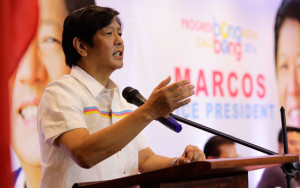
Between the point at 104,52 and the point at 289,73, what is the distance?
9.51 feet

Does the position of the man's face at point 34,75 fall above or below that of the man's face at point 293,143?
above

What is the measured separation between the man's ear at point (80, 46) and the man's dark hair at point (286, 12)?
9.37 ft

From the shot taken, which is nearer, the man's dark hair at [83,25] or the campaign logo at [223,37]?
the man's dark hair at [83,25]

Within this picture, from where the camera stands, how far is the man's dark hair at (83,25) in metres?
1.90

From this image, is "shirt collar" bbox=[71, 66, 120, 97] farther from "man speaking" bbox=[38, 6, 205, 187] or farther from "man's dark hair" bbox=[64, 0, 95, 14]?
"man's dark hair" bbox=[64, 0, 95, 14]

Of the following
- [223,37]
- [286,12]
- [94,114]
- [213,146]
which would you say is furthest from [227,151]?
[94,114]

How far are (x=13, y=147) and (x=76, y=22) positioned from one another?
1.10 meters

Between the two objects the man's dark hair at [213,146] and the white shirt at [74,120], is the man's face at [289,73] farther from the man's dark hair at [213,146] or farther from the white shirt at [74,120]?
the white shirt at [74,120]

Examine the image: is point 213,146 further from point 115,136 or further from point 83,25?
point 115,136

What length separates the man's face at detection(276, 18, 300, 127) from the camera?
425 centimetres

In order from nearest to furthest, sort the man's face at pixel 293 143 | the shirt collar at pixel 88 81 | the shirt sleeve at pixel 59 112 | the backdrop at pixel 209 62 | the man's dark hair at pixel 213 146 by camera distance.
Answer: the shirt sleeve at pixel 59 112 < the shirt collar at pixel 88 81 < the backdrop at pixel 209 62 < the man's dark hair at pixel 213 146 < the man's face at pixel 293 143

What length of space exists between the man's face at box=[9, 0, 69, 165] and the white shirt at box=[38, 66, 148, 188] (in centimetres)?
92

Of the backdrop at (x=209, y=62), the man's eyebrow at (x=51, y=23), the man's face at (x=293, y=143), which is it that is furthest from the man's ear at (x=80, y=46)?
the man's face at (x=293, y=143)

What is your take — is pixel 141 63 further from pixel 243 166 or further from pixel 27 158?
pixel 243 166
